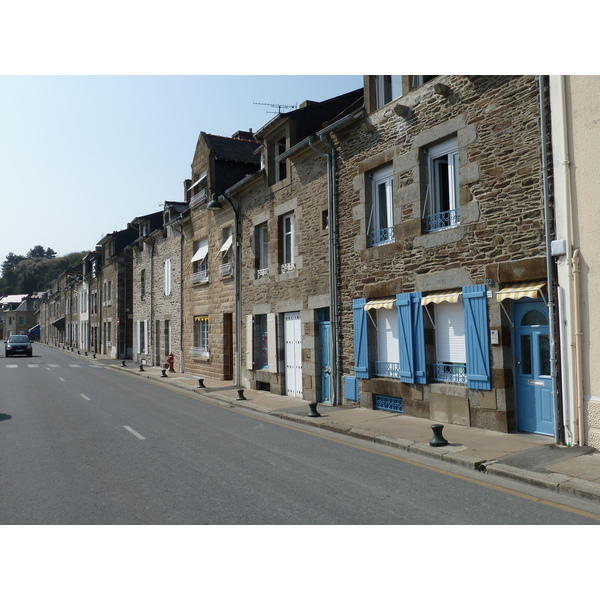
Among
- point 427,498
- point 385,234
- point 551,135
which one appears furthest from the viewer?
point 385,234

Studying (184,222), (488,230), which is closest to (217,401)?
(488,230)

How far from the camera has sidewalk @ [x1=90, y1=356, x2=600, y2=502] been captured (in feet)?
20.0

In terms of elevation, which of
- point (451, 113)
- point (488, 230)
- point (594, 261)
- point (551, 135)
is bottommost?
point (594, 261)

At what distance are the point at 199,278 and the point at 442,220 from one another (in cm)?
1317

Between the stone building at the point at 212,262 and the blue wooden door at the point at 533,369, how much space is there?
10.7 meters

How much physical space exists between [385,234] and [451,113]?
2898mm

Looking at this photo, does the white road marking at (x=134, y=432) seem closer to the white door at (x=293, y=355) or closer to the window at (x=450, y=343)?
the window at (x=450, y=343)

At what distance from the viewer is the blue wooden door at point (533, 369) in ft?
26.9

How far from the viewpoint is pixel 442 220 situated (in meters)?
10.1

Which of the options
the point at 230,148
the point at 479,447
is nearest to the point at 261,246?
the point at 230,148

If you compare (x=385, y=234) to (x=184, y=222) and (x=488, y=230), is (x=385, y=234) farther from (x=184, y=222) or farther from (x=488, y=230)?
(x=184, y=222)

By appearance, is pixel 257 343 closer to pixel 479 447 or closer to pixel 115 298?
pixel 479 447

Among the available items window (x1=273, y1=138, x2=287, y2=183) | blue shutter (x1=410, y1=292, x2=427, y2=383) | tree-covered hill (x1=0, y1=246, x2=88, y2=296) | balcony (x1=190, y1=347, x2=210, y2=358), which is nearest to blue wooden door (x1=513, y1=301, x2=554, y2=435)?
blue shutter (x1=410, y1=292, x2=427, y2=383)

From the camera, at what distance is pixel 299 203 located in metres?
14.4
